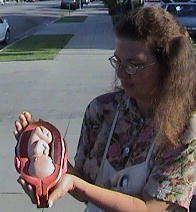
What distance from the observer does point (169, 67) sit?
2.11 metres

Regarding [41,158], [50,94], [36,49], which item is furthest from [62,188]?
[36,49]

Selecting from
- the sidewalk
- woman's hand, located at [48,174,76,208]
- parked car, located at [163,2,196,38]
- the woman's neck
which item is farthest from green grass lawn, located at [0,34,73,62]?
woman's hand, located at [48,174,76,208]

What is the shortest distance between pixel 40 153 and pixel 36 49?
16994 millimetres

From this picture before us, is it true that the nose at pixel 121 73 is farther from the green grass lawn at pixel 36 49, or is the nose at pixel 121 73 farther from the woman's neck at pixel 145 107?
the green grass lawn at pixel 36 49

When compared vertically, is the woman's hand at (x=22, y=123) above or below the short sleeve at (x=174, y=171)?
above

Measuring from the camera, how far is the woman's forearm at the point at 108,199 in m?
2.04

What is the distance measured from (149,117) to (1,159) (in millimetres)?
4470

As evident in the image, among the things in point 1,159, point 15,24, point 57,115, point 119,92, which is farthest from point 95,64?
point 15,24

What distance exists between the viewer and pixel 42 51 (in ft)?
59.2

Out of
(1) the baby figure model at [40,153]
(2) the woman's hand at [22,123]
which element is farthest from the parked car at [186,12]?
(1) the baby figure model at [40,153]

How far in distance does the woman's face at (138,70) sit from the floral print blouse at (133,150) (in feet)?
0.41

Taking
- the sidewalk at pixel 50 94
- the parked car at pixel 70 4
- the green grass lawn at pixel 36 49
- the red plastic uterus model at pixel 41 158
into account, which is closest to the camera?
the red plastic uterus model at pixel 41 158

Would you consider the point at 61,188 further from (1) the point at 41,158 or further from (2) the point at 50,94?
(2) the point at 50,94

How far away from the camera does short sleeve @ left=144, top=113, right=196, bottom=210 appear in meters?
2.09
